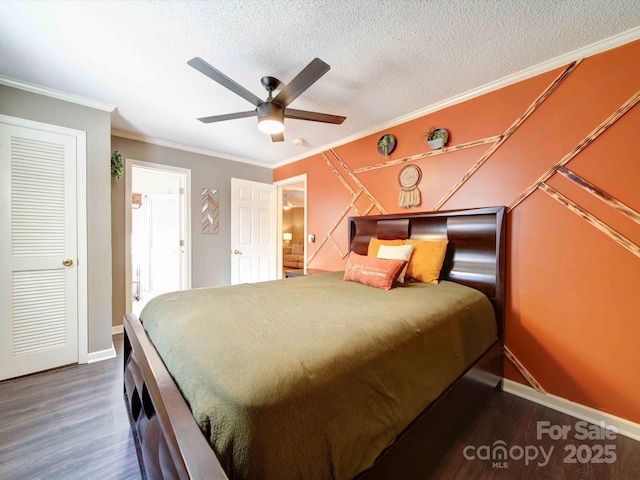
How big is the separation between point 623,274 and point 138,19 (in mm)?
3389

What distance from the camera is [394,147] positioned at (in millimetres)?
2805

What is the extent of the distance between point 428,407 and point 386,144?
2.52 metres

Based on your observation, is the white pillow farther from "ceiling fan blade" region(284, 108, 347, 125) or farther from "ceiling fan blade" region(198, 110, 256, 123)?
"ceiling fan blade" region(198, 110, 256, 123)

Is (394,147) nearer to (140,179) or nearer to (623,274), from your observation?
(623,274)

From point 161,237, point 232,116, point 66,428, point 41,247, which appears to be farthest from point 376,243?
point 161,237

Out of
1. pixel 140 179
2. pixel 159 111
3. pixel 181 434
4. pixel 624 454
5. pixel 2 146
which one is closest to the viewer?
pixel 181 434

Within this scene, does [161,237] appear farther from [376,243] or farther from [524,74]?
[524,74]

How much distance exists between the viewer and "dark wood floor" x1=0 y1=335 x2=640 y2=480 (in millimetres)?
1310

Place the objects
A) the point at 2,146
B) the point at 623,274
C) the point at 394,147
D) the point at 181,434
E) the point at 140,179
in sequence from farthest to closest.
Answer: the point at 140,179 → the point at 394,147 → the point at 2,146 → the point at 623,274 → the point at 181,434

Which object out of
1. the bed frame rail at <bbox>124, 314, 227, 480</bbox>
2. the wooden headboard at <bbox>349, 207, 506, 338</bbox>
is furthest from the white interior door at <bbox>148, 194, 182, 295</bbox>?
the wooden headboard at <bbox>349, 207, 506, 338</bbox>

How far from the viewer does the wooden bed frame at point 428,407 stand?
2.28 ft

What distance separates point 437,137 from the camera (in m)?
2.43

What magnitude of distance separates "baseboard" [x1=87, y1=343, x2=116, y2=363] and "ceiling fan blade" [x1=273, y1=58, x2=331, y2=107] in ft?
9.55

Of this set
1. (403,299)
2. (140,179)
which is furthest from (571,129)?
(140,179)
